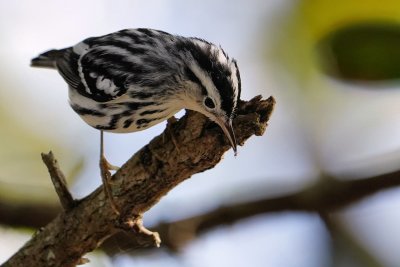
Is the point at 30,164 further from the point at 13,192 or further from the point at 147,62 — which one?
the point at 147,62

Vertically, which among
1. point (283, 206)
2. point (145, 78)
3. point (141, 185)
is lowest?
point (283, 206)

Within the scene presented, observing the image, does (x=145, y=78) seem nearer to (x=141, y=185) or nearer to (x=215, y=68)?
(x=215, y=68)

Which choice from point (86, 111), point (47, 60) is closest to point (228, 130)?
point (86, 111)

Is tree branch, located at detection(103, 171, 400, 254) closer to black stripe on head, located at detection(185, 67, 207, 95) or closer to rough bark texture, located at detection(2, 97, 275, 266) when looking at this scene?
rough bark texture, located at detection(2, 97, 275, 266)

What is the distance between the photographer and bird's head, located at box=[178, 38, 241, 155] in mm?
1714

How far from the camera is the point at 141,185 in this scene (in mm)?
1685

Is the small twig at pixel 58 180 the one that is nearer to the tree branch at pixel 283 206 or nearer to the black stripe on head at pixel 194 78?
the tree branch at pixel 283 206

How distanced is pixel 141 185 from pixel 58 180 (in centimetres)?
25

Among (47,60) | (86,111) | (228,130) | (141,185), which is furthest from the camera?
(47,60)

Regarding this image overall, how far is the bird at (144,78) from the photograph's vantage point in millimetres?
1929

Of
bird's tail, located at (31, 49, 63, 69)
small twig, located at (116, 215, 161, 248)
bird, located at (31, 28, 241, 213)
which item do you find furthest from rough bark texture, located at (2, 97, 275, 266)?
bird's tail, located at (31, 49, 63, 69)

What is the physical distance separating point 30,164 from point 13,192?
0.45 m

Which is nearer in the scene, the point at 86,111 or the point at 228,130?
the point at 228,130

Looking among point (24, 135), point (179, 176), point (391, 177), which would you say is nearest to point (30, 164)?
Answer: point (24, 135)
